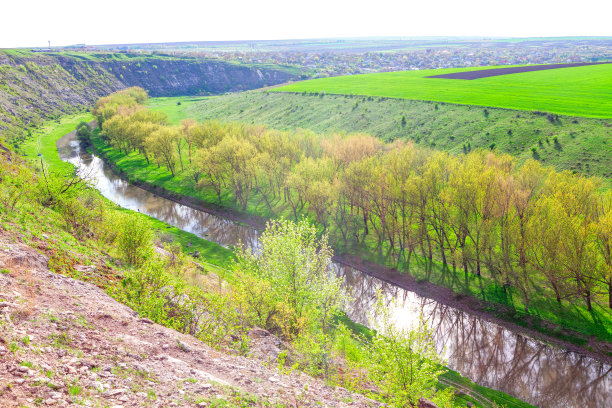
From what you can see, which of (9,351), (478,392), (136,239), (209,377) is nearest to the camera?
(9,351)

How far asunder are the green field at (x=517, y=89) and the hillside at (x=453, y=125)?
570 cm

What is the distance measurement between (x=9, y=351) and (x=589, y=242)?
144 ft

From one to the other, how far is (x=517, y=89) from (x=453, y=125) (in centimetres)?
3354

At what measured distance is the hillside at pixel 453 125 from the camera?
64.2m

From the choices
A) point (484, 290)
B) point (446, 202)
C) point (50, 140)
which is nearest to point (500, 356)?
point (484, 290)

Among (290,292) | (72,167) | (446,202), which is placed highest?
(446,202)

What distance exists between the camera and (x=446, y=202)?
1810 inches

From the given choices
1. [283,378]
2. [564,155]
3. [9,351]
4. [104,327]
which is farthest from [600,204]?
[9,351]

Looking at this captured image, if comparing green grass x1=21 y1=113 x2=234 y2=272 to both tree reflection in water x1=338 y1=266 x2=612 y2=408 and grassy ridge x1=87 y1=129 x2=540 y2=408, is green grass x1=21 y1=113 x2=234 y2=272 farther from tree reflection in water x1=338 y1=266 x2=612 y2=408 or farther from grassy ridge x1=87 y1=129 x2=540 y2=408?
tree reflection in water x1=338 y1=266 x2=612 y2=408

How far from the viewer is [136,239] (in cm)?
3569

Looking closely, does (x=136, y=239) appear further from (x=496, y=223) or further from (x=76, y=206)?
(x=496, y=223)

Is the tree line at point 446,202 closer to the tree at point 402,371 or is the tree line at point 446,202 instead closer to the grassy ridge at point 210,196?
the grassy ridge at point 210,196

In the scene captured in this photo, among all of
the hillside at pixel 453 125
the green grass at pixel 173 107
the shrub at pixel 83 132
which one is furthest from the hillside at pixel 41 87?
the hillside at pixel 453 125

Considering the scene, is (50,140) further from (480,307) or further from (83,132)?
(480,307)
